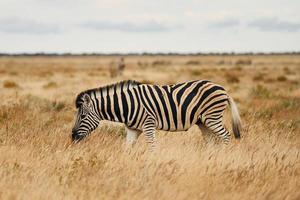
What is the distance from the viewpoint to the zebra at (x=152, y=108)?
29.5 ft

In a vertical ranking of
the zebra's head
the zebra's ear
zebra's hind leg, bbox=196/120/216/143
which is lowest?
zebra's hind leg, bbox=196/120/216/143

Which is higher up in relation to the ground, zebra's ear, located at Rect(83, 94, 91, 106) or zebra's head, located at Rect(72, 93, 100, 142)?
zebra's ear, located at Rect(83, 94, 91, 106)

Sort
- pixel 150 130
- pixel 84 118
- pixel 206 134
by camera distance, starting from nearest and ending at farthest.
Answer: pixel 150 130 → pixel 84 118 → pixel 206 134

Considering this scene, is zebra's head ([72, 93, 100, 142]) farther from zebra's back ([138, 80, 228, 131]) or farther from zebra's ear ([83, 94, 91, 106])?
zebra's back ([138, 80, 228, 131])

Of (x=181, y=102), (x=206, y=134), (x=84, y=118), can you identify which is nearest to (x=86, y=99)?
(x=84, y=118)

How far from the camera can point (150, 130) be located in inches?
347

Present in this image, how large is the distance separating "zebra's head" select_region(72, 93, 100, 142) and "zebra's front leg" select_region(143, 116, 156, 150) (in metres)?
0.83

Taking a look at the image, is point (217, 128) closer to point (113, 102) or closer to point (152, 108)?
point (152, 108)

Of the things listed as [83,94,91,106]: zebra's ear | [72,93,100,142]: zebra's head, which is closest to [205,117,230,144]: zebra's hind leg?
[72,93,100,142]: zebra's head

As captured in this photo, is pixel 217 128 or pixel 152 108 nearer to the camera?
pixel 152 108

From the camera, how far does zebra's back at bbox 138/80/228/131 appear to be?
9.16 m

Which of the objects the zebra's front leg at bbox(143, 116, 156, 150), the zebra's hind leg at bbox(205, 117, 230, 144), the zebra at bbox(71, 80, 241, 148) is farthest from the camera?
the zebra's hind leg at bbox(205, 117, 230, 144)

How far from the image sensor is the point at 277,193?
19.5ft

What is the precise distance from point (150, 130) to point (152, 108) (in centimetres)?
45
